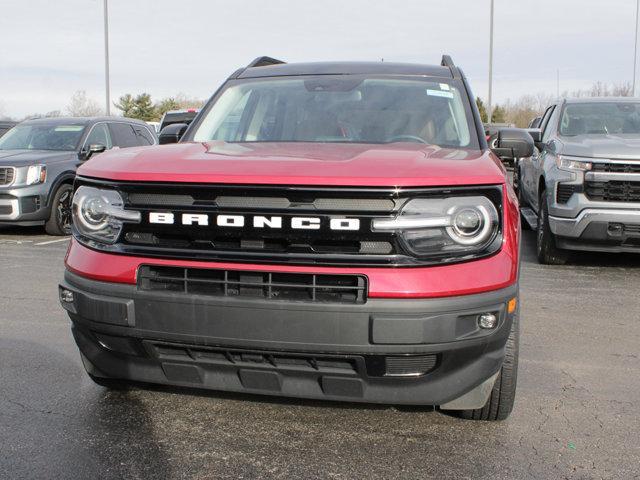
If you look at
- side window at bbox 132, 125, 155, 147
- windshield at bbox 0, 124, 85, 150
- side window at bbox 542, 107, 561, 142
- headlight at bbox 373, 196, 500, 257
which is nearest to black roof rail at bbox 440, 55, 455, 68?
headlight at bbox 373, 196, 500, 257

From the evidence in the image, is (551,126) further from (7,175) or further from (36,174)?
(7,175)

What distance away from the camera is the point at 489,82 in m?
33.0

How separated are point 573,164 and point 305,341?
18.1ft

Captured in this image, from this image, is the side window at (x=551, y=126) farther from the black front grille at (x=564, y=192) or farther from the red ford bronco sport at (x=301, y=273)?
the red ford bronco sport at (x=301, y=273)

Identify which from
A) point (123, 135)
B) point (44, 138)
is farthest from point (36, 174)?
point (123, 135)

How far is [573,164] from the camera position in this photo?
24.1ft

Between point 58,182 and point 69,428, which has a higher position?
point 58,182

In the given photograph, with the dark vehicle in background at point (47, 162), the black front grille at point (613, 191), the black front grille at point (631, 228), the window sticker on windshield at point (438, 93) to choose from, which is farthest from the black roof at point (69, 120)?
the window sticker on windshield at point (438, 93)

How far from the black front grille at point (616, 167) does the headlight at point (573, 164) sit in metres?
0.07

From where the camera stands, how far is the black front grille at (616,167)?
705 centimetres

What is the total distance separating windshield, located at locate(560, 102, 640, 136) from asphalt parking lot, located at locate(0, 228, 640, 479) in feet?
14.4

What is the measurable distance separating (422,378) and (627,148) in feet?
17.3

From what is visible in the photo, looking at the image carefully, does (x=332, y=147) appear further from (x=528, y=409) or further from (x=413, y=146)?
(x=528, y=409)

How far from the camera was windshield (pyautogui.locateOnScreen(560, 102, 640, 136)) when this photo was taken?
27.2ft
